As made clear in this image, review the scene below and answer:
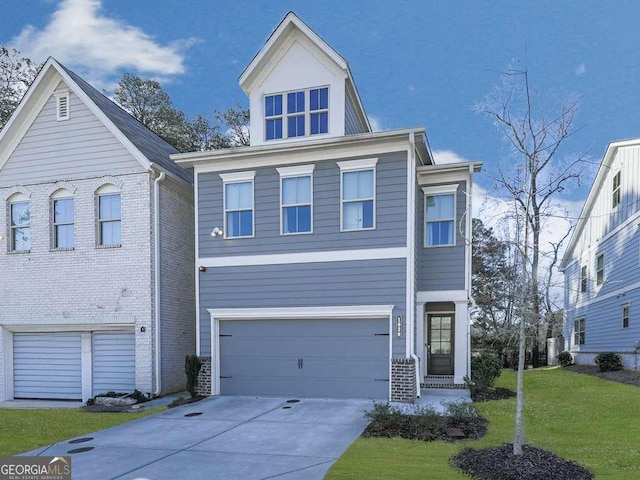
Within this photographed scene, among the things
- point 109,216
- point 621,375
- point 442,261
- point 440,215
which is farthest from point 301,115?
point 621,375

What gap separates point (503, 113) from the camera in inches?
259

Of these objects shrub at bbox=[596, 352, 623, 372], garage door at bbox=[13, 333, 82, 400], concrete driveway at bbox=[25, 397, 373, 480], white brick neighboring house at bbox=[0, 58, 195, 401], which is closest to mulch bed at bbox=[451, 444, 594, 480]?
concrete driveway at bbox=[25, 397, 373, 480]

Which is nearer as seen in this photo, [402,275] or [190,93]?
[402,275]

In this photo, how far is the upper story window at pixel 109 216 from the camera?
12969 mm

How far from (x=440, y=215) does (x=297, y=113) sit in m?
4.86

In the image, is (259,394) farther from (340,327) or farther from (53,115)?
(53,115)

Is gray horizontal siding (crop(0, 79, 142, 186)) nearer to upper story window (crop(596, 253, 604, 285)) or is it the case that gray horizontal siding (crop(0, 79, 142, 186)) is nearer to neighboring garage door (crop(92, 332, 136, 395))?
neighboring garage door (crop(92, 332, 136, 395))

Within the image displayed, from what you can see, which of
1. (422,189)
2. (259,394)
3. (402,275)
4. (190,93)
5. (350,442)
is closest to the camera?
(350,442)

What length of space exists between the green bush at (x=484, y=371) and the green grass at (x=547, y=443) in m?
1.00

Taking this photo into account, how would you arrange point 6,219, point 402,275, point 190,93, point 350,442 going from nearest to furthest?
point 350,442 → point 402,275 → point 6,219 → point 190,93

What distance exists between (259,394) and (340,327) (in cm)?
282

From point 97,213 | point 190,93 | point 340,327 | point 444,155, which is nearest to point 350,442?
point 340,327

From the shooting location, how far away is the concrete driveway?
20.3ft

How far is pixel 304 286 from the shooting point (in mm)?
11711
